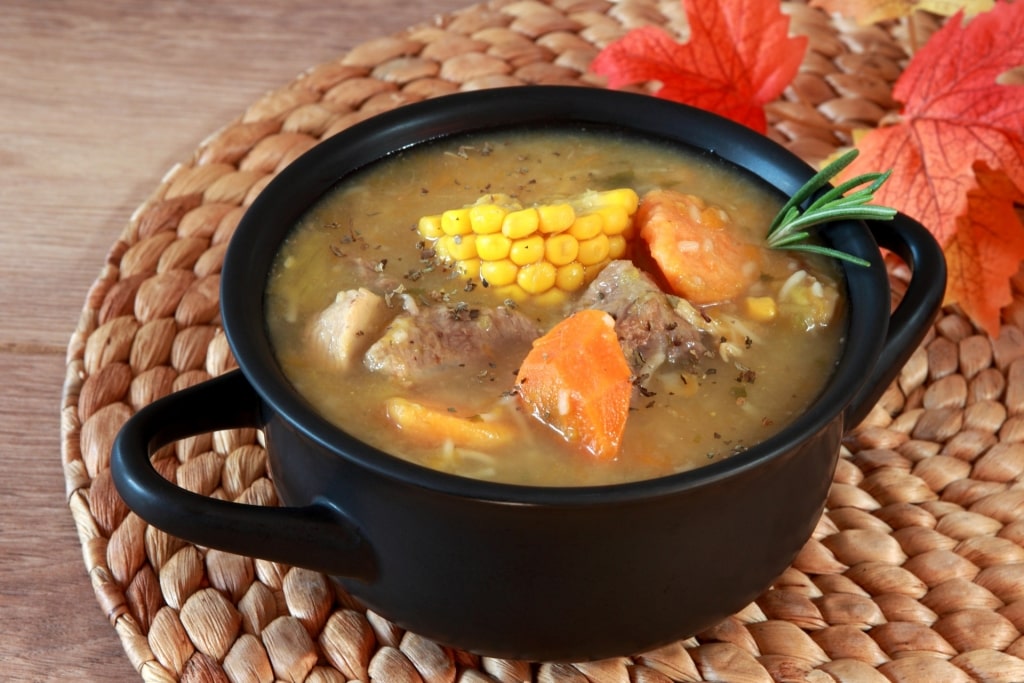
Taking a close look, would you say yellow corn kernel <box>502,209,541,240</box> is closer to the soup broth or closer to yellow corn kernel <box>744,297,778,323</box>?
the soup broth

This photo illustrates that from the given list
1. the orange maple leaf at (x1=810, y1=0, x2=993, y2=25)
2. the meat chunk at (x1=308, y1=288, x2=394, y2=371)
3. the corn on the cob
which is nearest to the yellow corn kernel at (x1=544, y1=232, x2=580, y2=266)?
the corn on the cob

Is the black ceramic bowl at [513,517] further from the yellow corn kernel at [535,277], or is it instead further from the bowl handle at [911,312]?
the yellow corn kernel at [535,277]

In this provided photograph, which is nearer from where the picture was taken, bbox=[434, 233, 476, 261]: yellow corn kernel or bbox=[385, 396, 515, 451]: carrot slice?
bbox=[385, 396, 515, 451]: carrot slice

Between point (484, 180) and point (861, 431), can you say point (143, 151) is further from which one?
point (861, 431)

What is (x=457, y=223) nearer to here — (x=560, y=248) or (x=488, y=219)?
(x=488, y=219)

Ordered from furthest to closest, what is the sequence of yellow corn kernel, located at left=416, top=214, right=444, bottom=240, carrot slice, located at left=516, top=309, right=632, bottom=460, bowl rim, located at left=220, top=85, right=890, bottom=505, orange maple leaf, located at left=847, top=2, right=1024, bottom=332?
1. orange maple leaf, located at left=847, top=2, right=1024, bottom=332
2. yellow corn kernel, located at left=416, top=214, right=444, bottom=240
3. carrot slice, located at left=516, top=309, right=632, bottom=460
4. bowl rim, located at left=220, top=85, right=890, bottom=505

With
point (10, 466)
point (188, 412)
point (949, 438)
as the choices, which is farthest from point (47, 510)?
point (949, 438)

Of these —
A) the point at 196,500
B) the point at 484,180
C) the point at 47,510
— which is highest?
the point at 484,180
